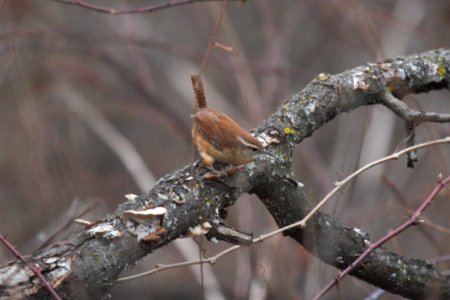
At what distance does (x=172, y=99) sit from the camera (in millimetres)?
5195

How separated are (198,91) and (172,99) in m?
3.76

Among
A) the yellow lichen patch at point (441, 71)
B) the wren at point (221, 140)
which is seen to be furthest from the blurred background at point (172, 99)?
the wren at point (221, 140)

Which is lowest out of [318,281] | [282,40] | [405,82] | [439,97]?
[318,281]

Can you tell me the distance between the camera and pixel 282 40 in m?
4.85

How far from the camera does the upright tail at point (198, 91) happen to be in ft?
4.74

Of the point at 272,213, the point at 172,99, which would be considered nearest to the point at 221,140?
the point at 272,213

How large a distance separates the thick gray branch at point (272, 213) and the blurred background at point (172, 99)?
154cm

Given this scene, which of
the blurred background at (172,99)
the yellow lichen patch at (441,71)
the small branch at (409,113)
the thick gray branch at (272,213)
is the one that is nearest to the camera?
the thick gray branch at (272,213)

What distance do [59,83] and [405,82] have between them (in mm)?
2830

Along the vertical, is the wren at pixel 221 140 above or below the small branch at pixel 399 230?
above

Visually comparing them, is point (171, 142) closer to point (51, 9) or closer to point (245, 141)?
point (51, 9)

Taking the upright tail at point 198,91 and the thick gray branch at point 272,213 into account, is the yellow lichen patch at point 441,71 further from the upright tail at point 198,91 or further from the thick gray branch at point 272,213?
the upright tail at point 198,91

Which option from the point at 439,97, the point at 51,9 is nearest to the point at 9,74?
the point at 51,9

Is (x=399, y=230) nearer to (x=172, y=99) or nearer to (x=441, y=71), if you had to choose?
(x=441, y=71)
